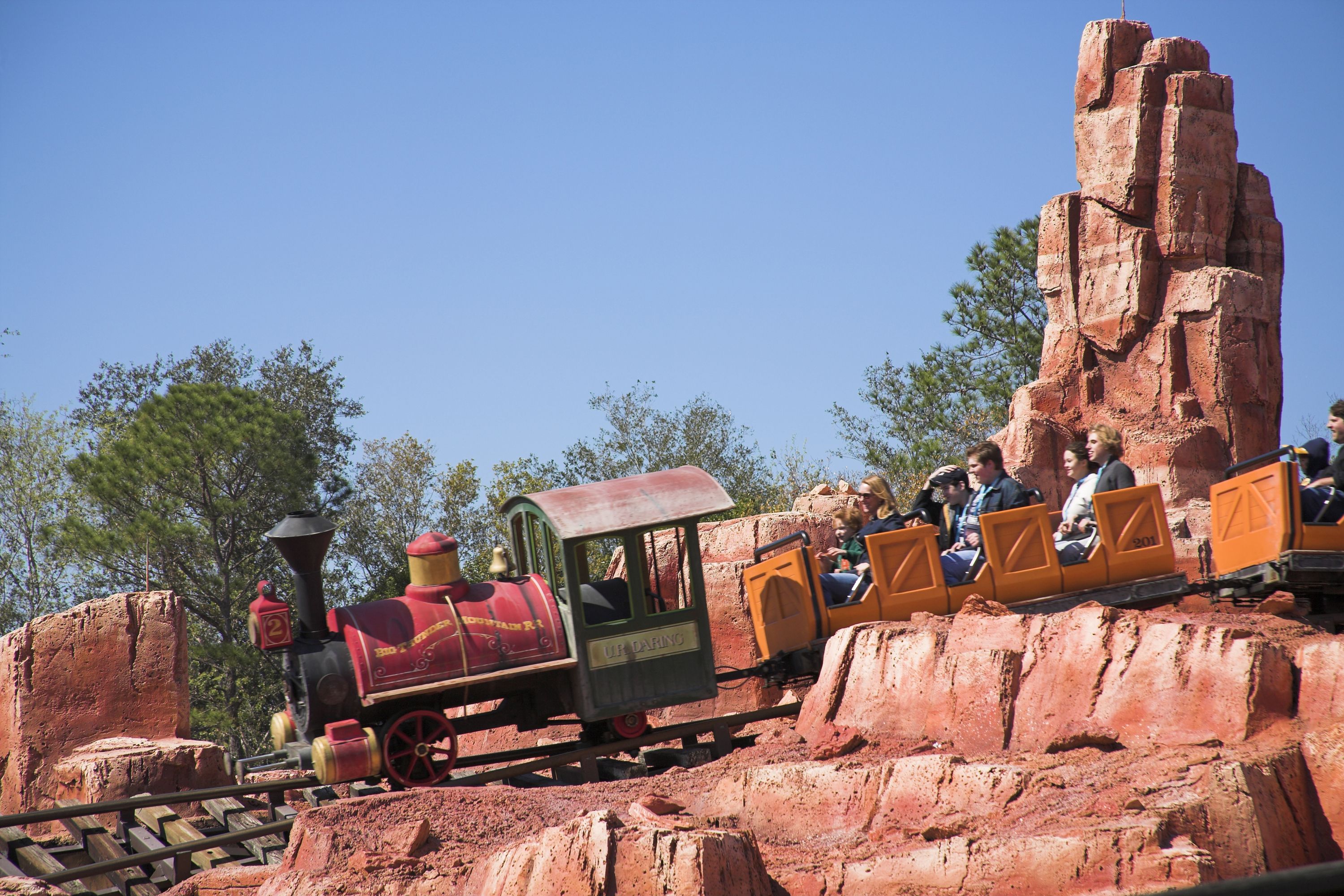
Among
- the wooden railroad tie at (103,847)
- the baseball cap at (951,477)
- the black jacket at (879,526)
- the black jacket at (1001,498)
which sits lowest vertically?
the wooden railroad tie at (103,847)

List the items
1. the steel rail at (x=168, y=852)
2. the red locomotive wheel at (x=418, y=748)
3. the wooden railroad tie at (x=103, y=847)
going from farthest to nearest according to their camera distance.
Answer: the red locomotive wheel at (x=418, y=748), the wooden railroad tie at (x=103, y=847), the steel rail at (x=168, y=852)

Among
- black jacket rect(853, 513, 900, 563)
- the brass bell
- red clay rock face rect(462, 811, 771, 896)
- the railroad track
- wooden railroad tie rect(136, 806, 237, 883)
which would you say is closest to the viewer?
red clay rock face rect(462, 811, 771, 896)

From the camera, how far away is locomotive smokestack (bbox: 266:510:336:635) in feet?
29.5

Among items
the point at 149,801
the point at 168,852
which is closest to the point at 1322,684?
the point at 168,852

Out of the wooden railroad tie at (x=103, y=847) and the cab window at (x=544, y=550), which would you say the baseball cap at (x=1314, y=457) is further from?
the wooden railroad tie at (x=103, y=847)

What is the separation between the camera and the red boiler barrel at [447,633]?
8.77 meters

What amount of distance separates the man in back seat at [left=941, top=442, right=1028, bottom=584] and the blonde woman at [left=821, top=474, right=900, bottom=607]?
0.51 metres

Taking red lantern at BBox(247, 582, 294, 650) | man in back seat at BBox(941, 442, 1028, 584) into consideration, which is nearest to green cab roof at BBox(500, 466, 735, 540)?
man in back seat at BBox(941, 442, 1028, 584)

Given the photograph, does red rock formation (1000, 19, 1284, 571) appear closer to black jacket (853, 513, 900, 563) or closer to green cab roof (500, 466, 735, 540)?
black jacket (853, 513, 900, 563)

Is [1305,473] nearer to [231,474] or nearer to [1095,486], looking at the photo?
[1095,486]

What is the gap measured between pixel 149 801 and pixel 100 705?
2697 mm

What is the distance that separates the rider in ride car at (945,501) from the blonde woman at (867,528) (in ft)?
0.59

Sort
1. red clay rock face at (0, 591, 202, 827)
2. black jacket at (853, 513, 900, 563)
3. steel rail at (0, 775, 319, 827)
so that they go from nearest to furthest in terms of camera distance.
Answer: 1. steel rail at (0, 775, 319, 827)
2. black jacket at (853, 513, 900, 563)
3. red clay rock face at (0, 591, 202, 827)

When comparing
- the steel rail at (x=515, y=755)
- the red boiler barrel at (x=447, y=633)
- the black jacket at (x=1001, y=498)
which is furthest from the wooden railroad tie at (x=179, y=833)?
the black jacket at (x=1001, y=498)
